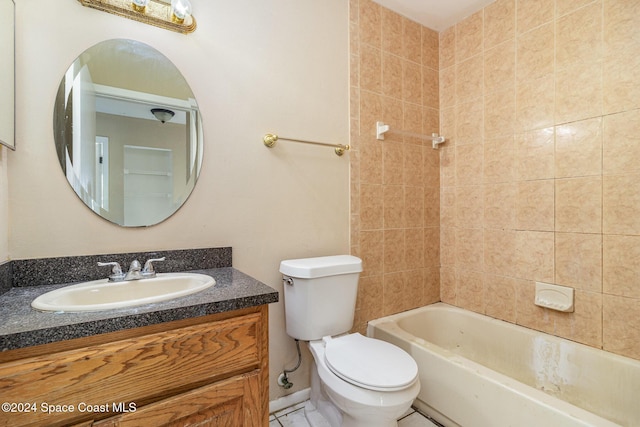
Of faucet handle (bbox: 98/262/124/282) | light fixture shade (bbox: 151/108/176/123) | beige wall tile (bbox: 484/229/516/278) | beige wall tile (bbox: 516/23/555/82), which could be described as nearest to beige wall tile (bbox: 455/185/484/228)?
beige wall tile (bbox: 484/229/516/278)

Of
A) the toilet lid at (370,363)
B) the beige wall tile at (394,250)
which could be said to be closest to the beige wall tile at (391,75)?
the beige wall tile at (394,250)

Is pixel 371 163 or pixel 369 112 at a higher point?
pixel 369 112

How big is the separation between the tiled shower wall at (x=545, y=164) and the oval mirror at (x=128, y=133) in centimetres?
177

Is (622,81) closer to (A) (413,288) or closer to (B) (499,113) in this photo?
(B) (499,113)

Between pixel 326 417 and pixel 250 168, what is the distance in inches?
52.7

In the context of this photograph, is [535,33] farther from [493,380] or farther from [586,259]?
[493,380]

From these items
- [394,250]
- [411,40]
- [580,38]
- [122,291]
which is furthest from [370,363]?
[411,40]

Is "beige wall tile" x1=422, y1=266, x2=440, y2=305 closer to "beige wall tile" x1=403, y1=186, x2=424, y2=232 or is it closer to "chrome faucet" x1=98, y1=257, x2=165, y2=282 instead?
"beige wall tile" x1=403, y1=186, x2=424, y2=232

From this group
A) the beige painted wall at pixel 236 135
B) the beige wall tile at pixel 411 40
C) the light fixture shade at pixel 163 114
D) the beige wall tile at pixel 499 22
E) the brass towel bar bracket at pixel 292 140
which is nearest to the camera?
the beige painted wall at pixel 236 135

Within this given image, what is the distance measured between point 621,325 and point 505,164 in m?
0.99

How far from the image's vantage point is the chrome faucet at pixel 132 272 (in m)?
1.16

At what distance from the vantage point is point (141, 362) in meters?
0.82

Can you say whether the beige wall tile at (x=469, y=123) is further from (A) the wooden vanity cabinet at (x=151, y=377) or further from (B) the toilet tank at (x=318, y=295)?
(A) the wooden vanity cabinet at (x=151, y=377)

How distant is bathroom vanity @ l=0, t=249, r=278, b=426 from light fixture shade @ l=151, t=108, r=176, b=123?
79 centimetres
